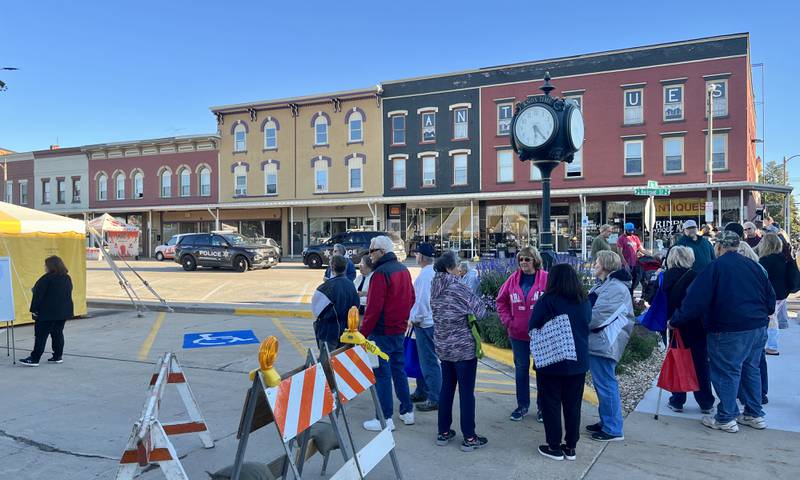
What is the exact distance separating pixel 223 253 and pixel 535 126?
19607 mm

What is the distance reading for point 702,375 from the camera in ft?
19.0

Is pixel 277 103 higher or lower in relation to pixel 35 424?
higher

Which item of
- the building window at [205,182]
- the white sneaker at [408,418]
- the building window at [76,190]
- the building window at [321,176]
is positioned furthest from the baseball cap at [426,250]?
the building window at [76,190]

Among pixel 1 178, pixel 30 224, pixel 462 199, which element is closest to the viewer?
pixel 30 224

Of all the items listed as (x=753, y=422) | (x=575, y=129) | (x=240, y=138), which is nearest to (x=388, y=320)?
(x=753, y=422)

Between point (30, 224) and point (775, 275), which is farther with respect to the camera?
point (30, 224)

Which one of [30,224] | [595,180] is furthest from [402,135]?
[30,224]

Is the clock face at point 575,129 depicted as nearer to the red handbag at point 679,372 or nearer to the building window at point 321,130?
the red handbag at point 679,372

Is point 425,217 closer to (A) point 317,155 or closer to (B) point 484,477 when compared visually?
(A) point 317,155

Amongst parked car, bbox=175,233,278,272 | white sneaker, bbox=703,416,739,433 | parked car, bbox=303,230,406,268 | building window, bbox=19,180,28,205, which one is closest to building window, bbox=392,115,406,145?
parked car, bbox=303,230,406,268

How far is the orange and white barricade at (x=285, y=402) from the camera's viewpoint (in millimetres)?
3209

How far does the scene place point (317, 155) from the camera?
3588 cm

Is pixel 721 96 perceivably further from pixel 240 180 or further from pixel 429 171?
pixel 240 180

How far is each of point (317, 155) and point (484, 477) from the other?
108 ft
